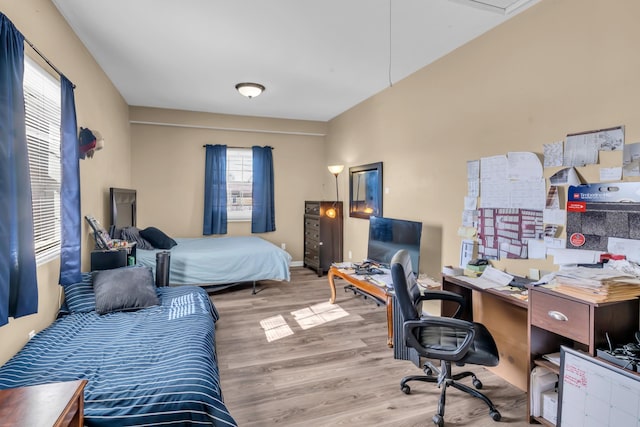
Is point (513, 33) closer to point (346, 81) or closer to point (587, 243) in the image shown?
point (587, 243)

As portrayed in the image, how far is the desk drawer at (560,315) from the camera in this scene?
5.65 ft

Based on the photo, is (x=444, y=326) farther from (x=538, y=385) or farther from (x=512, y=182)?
(x=512, y=182)

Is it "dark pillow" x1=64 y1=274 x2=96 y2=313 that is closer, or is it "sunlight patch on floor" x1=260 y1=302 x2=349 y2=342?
"dark pillow" x1=64 y1=274 x2=96 y2=313

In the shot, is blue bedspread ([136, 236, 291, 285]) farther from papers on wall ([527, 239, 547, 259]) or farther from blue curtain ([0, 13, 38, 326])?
papers on wall ([527, 239, 547, 259])

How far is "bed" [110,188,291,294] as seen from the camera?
4258 mm

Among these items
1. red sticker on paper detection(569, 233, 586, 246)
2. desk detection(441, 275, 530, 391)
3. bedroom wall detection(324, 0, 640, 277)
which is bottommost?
desk detection(441, 275, 530, 391)

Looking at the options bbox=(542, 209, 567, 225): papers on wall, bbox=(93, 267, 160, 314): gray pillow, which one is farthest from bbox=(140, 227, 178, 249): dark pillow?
bbox=(542, 209, 567, 225): papers on wall

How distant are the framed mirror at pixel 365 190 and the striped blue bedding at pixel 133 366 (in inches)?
110

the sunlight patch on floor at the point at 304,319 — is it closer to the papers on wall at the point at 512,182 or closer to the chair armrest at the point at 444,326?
the chair armrest at the point at 444,326

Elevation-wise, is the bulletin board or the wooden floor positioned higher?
the bulletin board

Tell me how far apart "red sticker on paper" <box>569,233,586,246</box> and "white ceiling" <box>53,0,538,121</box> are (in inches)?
65.6

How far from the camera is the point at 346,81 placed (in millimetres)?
4203

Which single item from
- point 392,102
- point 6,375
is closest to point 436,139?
point 392,102

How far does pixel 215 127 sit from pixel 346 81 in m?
2.69
